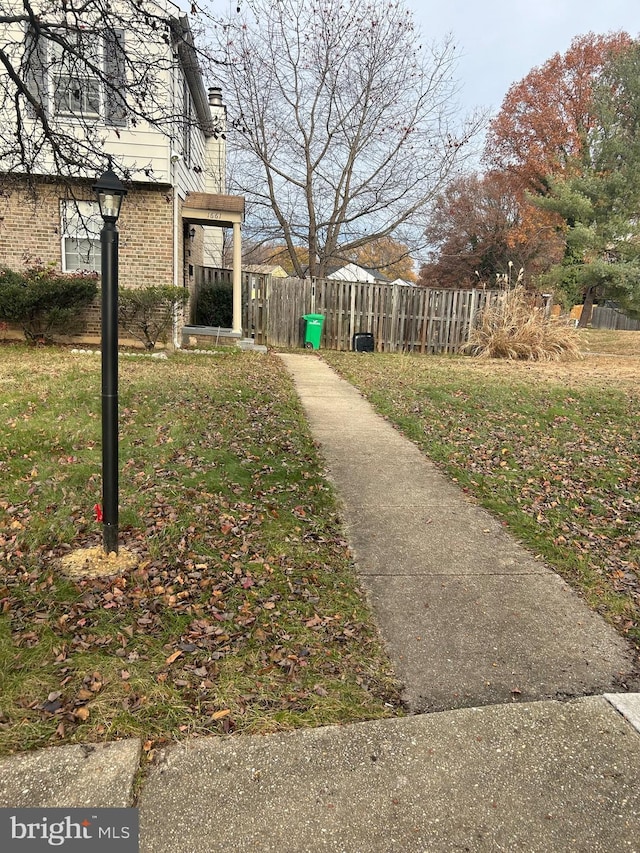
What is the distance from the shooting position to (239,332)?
14125 mm

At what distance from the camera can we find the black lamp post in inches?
126

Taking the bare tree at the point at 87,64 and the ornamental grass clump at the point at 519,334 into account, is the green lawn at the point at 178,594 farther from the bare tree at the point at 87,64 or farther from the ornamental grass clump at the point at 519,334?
the ornamental grass clump at the point at 519,334

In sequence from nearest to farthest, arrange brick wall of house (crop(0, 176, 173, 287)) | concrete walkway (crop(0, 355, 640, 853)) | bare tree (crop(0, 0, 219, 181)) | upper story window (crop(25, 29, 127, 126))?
concrete walkway (crop(0, 355, 640, 853)) → bare tree (crop(0, 0, 219, 181)) → upper story window (crop(25, 29, 127, 126)) → brick wall of house (crop(0, 176, 173, 287))

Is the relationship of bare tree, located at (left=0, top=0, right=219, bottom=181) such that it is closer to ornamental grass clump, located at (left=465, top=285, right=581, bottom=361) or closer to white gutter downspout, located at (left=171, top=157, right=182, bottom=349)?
white gutter downspout, located at (left=171, top=157, right=182, bottom=349)

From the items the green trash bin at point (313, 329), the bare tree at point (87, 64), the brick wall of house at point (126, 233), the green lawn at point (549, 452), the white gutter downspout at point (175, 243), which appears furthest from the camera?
the green trash bin at point (313, 329)

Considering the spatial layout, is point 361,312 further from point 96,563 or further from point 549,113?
point 549,113

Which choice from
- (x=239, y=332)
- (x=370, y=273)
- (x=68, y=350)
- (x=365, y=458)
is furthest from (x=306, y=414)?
(x=370, y=273)

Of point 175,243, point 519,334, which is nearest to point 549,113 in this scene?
point 519,334

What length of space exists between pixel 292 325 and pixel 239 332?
266 cm

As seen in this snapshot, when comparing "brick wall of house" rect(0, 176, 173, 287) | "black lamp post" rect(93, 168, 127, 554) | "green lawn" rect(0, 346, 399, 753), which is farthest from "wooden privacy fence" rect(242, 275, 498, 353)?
"black lamp post" rect(93, 168, 127, 554)

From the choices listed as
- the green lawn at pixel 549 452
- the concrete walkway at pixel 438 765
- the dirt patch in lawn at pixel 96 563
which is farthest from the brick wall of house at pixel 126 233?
the concrete walkway at pixel 438 765

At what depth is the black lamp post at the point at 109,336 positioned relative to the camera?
320 centimetres

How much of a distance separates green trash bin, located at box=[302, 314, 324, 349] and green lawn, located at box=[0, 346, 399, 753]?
9.90m

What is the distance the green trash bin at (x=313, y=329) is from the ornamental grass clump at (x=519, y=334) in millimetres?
4349
